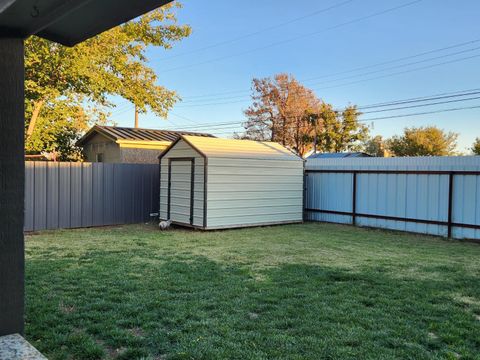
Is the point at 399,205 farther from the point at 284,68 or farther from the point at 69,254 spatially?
the point at 284,68

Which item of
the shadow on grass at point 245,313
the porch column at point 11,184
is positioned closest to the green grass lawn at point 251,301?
the shadow on grass at point 245,313

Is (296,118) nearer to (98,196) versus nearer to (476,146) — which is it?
(476,146)

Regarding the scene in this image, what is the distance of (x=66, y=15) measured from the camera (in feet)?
6.99

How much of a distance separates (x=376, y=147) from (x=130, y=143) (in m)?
32.5

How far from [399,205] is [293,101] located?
2627cm

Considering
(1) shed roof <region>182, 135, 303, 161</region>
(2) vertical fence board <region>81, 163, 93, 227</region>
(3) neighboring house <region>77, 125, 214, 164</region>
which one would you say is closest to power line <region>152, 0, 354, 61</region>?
(3) neighboring house <region>77, 125, 214, 164</region>

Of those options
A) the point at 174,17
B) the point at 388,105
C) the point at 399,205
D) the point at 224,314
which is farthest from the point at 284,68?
the point at 224,314

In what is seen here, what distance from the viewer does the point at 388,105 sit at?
93.0 ft

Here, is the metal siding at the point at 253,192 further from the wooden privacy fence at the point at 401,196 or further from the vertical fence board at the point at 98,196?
the vertical fence board at the point at 98,196

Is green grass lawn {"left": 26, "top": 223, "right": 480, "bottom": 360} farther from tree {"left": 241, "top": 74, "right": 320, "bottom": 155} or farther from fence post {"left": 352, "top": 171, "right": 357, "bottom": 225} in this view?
tree {"left": 241, "top": 74, "right": 320, "bottom": 155}

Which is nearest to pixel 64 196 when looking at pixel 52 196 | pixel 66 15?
pixel 52 196

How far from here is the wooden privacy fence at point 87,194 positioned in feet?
30.5

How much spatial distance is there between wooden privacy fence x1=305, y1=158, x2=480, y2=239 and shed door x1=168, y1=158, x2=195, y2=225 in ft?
12.4

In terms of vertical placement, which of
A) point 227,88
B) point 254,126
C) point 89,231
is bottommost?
point 89,231
